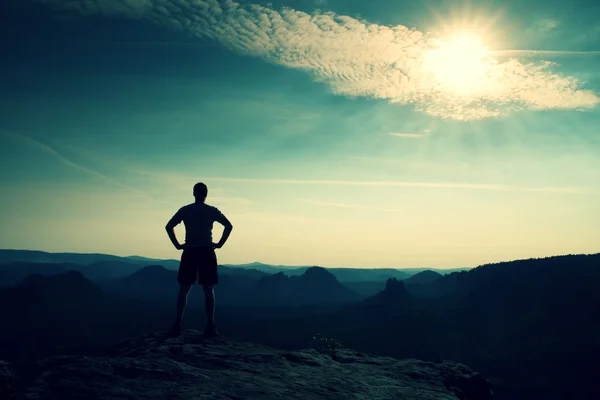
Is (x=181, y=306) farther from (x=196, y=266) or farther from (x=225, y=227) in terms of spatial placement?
(x=225, y=227)

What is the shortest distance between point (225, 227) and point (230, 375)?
153 inches

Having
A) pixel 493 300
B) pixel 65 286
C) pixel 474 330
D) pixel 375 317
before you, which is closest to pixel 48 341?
pixel 65 286

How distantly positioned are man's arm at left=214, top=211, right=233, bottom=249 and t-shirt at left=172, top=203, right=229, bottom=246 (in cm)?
22

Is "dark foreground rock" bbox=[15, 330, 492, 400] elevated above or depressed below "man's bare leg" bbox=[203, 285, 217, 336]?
below

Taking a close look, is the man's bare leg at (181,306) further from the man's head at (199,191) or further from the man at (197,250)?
the man's head at (199,191)

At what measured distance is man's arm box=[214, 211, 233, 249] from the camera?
9.38 metres

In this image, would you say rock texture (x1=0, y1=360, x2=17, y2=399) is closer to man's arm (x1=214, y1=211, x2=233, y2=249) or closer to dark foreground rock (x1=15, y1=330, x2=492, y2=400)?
dark foreground rock (x1=15, y1=330, x2=492, y2=400)

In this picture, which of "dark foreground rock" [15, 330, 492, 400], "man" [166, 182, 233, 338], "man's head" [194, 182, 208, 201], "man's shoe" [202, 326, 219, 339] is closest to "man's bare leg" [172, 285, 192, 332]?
"man" [166, 182, 233, 338]

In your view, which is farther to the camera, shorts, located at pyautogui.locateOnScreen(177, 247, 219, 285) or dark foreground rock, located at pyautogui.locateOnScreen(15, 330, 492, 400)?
shorts, located at pyautogui.locateOnScreen(177, 247, 219, 285)

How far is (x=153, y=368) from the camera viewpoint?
582cm

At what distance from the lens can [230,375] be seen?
6406 millimetres

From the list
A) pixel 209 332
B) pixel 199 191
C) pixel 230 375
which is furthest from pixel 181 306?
pixel 230 375

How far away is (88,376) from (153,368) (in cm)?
100

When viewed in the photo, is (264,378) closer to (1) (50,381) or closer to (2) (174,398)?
(2) (174,398)
